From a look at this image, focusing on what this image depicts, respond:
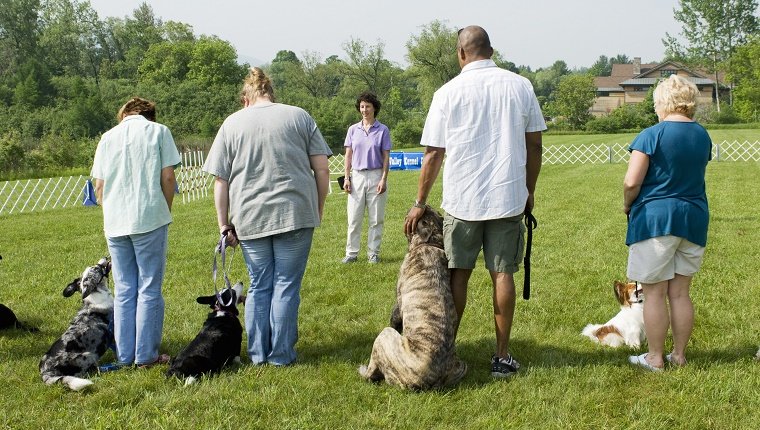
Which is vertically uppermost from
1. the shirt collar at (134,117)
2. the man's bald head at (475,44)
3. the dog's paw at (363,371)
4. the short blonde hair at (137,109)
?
the man's bald head at (475,44)

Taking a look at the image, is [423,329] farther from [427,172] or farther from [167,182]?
[167,182]

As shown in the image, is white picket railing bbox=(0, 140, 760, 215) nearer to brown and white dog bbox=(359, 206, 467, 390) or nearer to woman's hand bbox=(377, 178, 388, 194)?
woman's hand bbox=(377, 178, 388, 194)

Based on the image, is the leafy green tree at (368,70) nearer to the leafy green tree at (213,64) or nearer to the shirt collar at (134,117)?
the leafy green tree at (213,64)

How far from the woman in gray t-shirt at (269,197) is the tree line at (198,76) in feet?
99.8

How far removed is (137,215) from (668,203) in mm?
3063

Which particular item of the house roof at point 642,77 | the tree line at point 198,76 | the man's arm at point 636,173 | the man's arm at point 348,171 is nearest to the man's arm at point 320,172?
the man's arm at point 636,173

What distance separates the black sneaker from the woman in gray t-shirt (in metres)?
1.25

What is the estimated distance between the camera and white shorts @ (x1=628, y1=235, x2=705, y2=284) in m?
3.53

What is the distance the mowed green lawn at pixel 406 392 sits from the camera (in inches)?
127

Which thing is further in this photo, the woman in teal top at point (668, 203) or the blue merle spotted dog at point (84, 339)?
the blue merle spotted dog at point (84, 339)

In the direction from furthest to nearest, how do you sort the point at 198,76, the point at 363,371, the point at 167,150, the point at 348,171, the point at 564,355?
1. the point at 198,76
2. the point at 348,171
3. the point at 564,355
4. the point at 167,150
5. the point at 363,371

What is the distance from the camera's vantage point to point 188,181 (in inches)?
596

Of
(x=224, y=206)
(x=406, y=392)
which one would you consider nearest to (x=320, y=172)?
(x=224, y=206)

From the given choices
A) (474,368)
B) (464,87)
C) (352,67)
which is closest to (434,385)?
(474,368)
